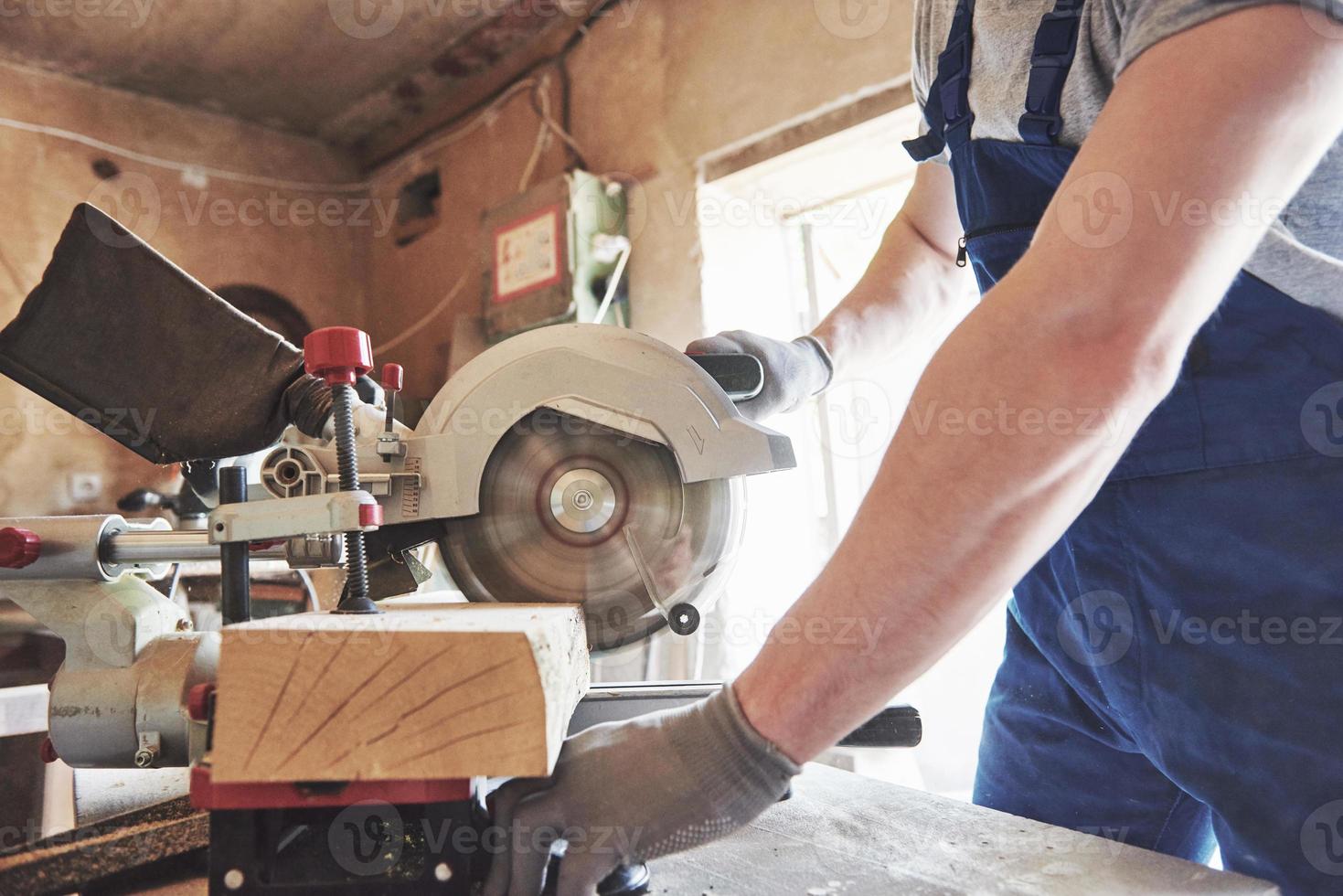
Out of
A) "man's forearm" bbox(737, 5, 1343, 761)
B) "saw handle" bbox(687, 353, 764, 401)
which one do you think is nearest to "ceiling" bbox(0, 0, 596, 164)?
"saw handle" bbox(687, 353, 764, 401)

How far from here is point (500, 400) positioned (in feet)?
2.99

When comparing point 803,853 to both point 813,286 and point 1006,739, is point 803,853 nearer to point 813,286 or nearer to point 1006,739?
point 1006,739

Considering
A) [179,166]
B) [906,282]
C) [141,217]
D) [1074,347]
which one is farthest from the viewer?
[179,166]

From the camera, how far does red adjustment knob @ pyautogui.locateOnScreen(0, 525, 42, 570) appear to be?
2.80ft

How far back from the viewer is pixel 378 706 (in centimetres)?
58

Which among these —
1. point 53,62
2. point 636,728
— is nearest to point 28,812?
point 636,728

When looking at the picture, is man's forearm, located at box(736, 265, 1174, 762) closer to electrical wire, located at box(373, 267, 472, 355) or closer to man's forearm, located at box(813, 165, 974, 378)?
man's forearm, located at box(813, 165, 974, 378)

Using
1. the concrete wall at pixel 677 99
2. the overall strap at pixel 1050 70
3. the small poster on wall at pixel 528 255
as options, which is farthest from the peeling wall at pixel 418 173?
the overall strap at pixel 1050 70

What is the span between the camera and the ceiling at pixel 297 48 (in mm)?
2926

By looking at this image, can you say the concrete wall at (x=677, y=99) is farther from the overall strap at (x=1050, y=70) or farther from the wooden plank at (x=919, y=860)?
the wooden plank at (x=919, y=860)

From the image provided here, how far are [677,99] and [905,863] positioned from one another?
228 centimetres

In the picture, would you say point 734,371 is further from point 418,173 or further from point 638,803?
point 418,173

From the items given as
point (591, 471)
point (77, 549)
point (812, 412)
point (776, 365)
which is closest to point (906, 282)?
point (776, 365)

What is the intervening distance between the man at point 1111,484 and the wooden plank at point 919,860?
4.2 inches
